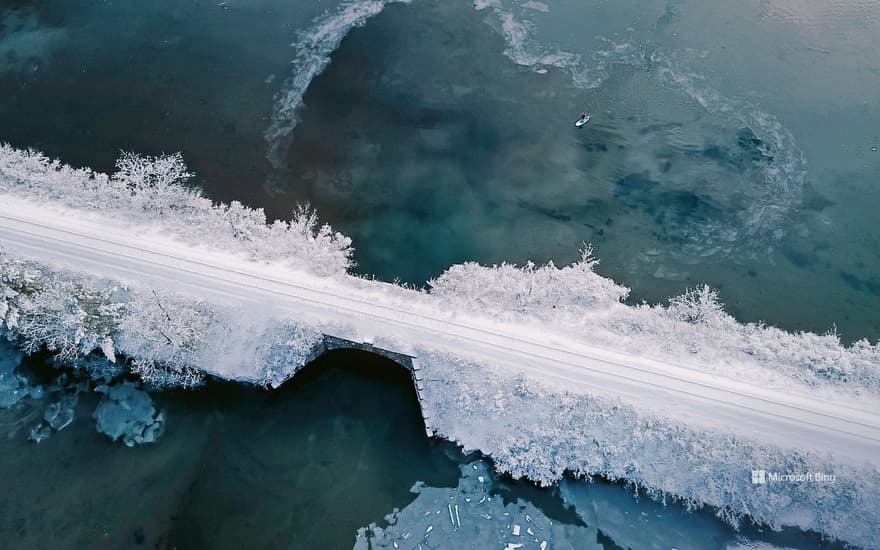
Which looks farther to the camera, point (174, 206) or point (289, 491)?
point (174, 206)

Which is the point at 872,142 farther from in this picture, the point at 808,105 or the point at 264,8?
the point at 264,8

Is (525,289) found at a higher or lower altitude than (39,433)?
higher

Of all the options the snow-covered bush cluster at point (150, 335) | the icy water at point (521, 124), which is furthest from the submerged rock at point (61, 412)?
the icy water at point (521, 124)

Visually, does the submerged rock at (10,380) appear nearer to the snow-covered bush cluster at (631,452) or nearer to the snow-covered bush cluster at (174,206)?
the snow-covered bush cluster at (174,206)

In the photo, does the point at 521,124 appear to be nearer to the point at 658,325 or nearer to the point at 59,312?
the point at 658,325

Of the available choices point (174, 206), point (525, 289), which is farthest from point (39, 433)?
point (525, 289)

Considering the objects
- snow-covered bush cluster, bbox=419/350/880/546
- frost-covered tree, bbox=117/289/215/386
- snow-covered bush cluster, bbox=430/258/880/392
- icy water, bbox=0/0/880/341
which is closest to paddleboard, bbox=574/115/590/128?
icy water, bbox=0/0/880/341
